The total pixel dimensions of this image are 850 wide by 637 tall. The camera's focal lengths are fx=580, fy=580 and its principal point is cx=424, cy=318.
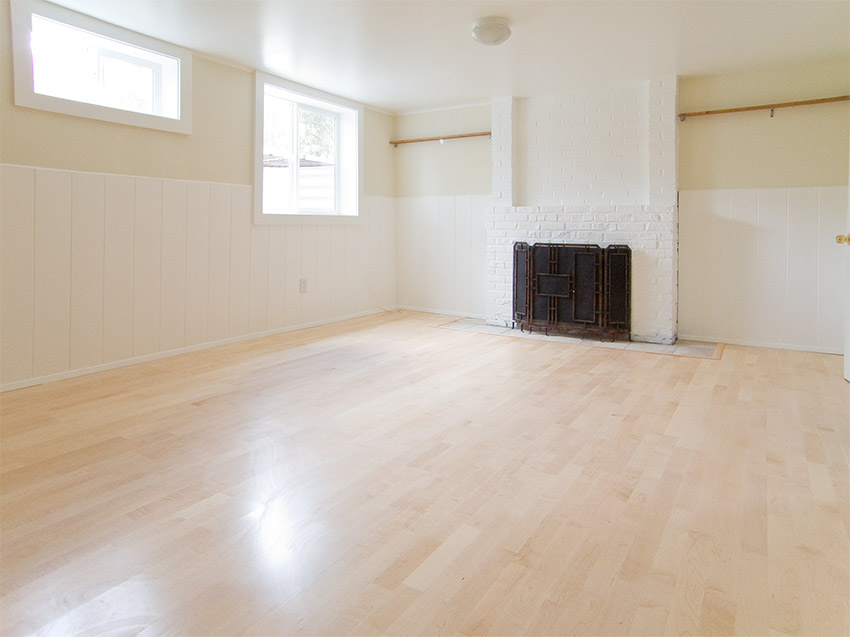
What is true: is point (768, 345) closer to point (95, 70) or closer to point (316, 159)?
point (316, 159)

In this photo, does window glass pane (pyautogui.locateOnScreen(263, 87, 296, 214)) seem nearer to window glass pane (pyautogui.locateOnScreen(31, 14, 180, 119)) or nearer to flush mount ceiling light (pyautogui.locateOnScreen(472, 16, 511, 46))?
window glass pane (pyautogui.locateOnScreen(31, 14, 180, 119))

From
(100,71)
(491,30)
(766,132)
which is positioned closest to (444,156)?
(491,30)

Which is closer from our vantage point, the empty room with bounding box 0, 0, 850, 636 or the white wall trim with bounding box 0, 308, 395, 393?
the empty room with bounding box 0, 0, 850, 636

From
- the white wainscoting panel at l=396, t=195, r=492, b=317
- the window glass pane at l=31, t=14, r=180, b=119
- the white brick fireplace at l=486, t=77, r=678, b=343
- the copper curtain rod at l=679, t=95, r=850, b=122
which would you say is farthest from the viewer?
the white wainscoting panel at l=396, t=195, r=492, b=317

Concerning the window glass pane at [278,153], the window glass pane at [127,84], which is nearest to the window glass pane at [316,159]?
the window glass pane at [278,153]

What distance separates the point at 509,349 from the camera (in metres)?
4.75

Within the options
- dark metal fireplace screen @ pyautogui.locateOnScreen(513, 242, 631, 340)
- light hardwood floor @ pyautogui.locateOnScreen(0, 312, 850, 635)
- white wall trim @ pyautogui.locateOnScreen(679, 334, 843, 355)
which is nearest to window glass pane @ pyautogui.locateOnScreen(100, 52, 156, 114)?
light hardwood floor @ pyautogui.locateOnScreen(0, 312, 850, 635)

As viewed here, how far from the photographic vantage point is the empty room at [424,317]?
1.62 m

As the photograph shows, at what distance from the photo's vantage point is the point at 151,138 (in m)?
4.14

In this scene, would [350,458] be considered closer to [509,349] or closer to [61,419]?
[61,419]

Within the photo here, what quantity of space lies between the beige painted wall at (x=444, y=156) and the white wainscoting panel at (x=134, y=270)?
1345 millimetres

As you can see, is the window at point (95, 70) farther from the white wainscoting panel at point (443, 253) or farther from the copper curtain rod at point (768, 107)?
the copper curtain rod at point (768, 107)

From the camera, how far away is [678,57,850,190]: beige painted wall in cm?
444

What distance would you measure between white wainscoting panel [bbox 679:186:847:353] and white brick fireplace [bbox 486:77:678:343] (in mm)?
210
